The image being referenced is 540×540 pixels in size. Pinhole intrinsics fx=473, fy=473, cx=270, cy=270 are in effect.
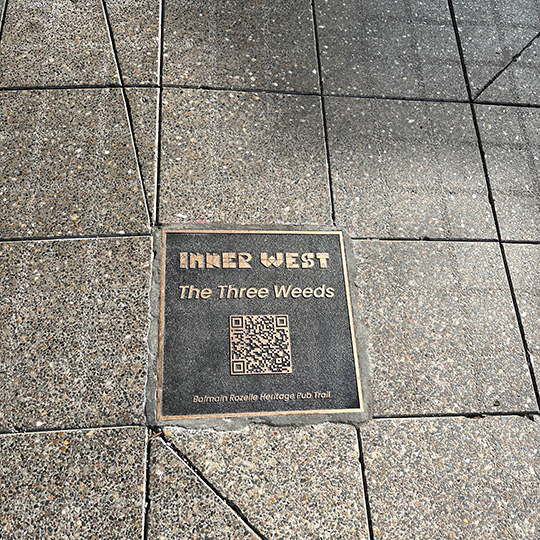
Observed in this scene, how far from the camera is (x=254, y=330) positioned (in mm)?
2742

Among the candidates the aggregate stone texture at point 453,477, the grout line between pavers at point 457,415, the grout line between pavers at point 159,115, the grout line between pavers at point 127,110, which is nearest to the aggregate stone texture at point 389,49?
the grout line between pavers at point 159,115

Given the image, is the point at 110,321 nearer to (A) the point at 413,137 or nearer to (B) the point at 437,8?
(A) the point at 413,137

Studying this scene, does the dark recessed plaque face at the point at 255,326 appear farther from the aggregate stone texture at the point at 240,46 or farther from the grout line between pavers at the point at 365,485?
the aggregate stone texture at the point at 240,46

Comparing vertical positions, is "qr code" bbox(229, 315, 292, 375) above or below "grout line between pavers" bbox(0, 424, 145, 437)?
above

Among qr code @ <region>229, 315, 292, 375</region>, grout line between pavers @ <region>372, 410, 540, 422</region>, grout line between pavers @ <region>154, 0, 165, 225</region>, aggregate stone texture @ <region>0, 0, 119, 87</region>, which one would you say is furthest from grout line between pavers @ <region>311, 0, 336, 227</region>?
aggregate stone texture @ <region>0, 0, 119, 87</region>

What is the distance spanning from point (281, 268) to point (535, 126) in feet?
7.76

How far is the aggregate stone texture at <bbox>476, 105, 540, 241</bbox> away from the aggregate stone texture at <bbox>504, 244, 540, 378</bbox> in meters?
0.11

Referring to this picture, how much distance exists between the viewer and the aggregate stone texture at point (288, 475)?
2.37m

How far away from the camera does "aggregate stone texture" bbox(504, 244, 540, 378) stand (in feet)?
9.71

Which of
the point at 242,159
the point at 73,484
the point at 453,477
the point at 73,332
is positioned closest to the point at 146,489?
the point at 73,484

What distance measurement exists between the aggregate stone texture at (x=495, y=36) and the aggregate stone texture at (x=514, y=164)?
0.65 ft

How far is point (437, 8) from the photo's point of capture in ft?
13.0

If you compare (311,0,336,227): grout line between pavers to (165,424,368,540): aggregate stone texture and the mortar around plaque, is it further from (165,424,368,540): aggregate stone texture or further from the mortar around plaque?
(165,424,368,540): aggregate stone texture

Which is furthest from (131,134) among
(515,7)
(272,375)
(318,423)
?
(515,7)
